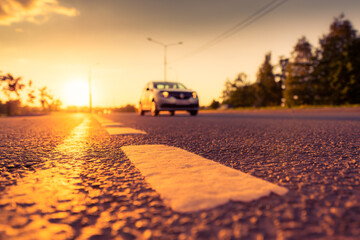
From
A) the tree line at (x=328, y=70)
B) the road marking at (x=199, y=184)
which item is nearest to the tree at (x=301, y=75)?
the tree line at (x=328, y=70)

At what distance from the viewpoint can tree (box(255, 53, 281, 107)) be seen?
71562 mm

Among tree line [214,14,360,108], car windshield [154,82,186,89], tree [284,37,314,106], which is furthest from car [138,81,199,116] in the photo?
tree [284,37,314,106]

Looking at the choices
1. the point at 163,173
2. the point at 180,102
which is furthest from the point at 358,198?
the point at 180,102

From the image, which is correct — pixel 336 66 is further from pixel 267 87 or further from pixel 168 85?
pixel 168 85

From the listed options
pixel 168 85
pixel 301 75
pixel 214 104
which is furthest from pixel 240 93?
pixel 168 85

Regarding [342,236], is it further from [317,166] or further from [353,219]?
[317,166]

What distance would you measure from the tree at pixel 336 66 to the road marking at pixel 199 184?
42326 mm

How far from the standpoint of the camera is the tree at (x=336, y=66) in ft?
125

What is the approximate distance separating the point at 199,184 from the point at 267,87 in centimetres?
7546

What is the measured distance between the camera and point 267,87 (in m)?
72.8

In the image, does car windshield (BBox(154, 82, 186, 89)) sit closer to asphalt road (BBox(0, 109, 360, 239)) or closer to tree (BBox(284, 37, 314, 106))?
asphalt road (BBox(0, 109, 360, 239))

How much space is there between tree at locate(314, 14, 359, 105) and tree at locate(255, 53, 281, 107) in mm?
26188

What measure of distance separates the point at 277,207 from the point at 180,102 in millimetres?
11889

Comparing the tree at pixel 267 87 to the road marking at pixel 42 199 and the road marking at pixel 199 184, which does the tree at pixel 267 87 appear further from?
the road marking at pixel 42 199
